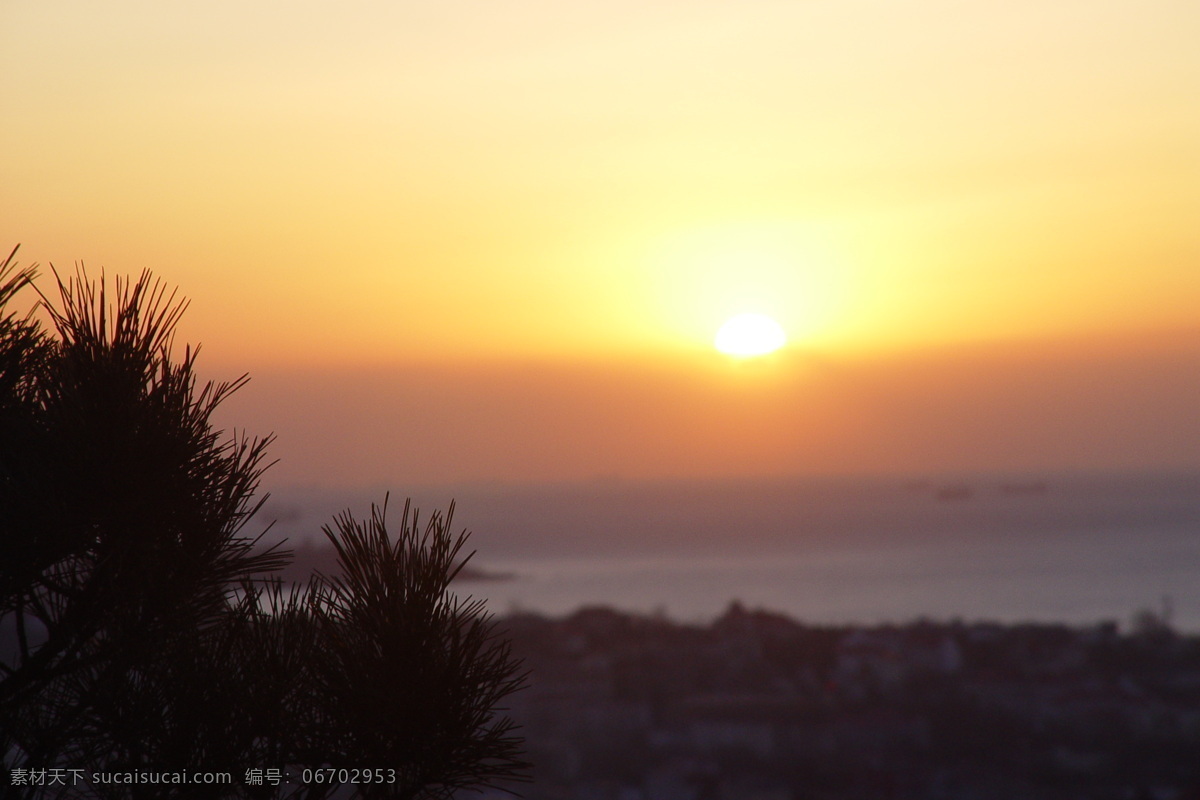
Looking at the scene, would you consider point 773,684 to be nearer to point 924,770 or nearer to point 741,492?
point 924,770

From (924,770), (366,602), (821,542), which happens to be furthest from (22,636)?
(821,542)

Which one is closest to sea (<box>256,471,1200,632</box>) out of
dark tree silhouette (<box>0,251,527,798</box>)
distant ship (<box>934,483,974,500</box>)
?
dark tree silhouette (<box>0,251,527,798</box>)

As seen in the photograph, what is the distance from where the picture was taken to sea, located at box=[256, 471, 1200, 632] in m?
21.5

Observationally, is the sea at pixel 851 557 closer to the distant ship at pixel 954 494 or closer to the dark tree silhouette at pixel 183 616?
the dark tree silhouette at pixel 183 616

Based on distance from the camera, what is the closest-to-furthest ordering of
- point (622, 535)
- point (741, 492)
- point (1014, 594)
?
point (1014, 594)
point (622, 535)
point (741, 492)

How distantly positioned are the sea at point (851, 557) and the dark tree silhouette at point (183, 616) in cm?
14

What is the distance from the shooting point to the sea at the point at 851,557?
21.5m

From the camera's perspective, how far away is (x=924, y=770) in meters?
9.71

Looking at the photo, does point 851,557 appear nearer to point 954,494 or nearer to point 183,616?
point 183,616

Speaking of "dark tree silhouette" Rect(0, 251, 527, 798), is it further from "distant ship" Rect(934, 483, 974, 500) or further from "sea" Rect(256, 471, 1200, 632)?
"distant ship" Rect(934, 483, 974, 500)

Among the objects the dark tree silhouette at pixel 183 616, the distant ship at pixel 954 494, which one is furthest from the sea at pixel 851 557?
the distant ship at pixel 954 494

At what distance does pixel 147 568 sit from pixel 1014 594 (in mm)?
25455

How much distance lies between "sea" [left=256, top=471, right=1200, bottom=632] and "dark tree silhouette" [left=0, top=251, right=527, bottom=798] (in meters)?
0.14

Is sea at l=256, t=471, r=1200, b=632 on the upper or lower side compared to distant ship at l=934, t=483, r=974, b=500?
lower
